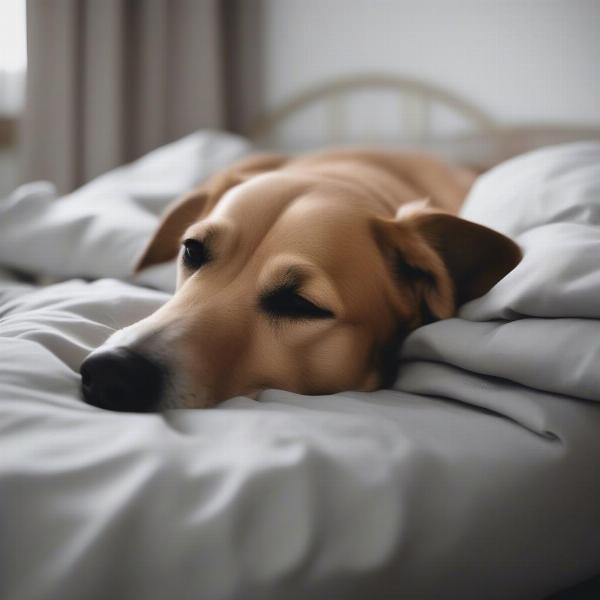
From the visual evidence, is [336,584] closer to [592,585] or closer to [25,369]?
[592,585]

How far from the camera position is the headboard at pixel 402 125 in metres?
2.72

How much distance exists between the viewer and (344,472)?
679mm

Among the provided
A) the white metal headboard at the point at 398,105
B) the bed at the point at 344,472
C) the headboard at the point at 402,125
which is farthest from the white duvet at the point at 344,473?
the white metal headboard at the point at 398,105

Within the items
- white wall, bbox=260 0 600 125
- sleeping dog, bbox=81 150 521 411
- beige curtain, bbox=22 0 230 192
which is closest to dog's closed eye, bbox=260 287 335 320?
sleeping dog, bbox=81 150 521 411

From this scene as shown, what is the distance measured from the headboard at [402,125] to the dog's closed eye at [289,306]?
1.73 metres

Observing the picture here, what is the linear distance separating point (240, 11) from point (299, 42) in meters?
0.52

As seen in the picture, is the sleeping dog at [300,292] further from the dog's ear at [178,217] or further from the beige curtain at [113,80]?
the beige curtain at [113,80]

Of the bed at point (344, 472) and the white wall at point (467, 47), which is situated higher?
the white wall at point (467, 47)

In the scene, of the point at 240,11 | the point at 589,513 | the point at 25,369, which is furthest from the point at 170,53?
the point at 589,513

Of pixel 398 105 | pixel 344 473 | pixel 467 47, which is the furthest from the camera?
pixel 398 105

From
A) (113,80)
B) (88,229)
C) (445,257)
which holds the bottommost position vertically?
(88,229)

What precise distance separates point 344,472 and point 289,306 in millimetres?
457

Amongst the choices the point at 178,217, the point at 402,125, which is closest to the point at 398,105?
the point at 402,125

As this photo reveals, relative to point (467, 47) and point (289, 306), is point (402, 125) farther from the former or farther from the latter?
point (289, 306)
